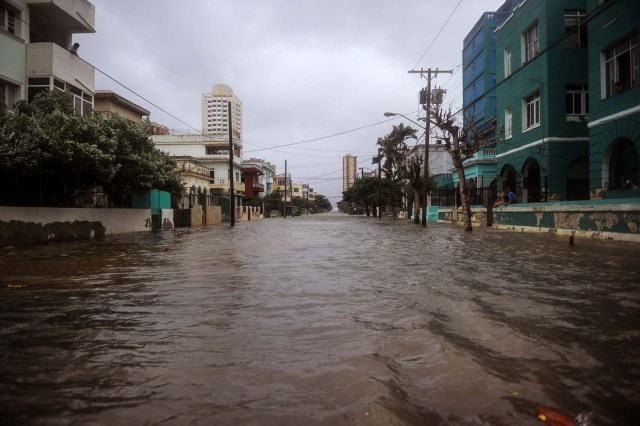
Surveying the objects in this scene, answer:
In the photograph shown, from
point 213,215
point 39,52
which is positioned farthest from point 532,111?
point 213,215

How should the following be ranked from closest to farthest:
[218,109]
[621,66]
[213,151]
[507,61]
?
[621,66] → [507,61] → [218,109] → [213,151]

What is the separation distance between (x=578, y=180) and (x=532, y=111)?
4.72 metres

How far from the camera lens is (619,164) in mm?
19172

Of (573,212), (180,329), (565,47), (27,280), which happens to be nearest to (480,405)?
(180,329)

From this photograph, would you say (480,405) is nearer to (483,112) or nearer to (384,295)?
(384,295)

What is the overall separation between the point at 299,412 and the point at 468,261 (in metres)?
7.75

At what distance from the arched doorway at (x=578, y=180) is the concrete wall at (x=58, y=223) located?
2292cm

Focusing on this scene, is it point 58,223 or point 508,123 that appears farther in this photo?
point 508,123

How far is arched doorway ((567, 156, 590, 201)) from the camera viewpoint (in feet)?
78.8

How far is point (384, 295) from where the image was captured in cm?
594

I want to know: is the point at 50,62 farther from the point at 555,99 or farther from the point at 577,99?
the point at 577,99

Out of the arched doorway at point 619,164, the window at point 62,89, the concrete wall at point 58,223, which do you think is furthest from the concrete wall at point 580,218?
the window at point 62,89

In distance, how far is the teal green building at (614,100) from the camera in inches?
671

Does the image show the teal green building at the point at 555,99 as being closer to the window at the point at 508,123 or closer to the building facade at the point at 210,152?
the window at the point at 508,123
